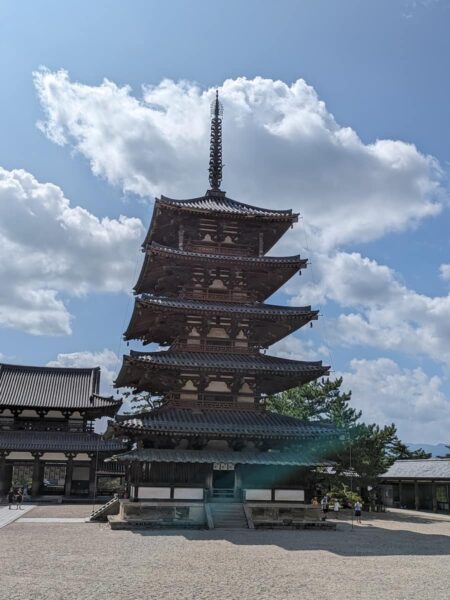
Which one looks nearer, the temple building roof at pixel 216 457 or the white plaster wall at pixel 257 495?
the temple building roof at pixel 216 457

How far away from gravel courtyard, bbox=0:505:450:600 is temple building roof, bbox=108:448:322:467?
3204 millimetres

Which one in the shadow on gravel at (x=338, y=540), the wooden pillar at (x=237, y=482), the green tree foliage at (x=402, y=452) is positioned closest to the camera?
the shadow on gravel at (x=338, y=540)

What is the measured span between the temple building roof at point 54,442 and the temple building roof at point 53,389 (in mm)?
2277

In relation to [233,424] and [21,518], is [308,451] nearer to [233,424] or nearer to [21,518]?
[233,424]

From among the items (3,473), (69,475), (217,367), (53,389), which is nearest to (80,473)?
(69,475)

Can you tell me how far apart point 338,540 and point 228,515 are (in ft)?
18.8

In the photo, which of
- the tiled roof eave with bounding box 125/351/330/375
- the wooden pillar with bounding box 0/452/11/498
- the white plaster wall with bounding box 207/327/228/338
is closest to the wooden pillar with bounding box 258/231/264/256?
the white plaster wall with bounding box 207/327/228/338

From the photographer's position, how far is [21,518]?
109 feet

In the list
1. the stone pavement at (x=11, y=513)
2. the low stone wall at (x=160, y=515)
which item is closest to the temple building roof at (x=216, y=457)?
the low stone wall at (x=160, y=515)

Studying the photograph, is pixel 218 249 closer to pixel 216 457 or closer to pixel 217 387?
pixel 217 387

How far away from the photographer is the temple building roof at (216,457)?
1065 inches

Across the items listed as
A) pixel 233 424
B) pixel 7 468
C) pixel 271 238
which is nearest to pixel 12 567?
pixel 233 424

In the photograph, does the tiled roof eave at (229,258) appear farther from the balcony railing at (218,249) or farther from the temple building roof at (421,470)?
the temple building roof at (421,470)

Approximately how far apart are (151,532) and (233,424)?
634 centimetres
